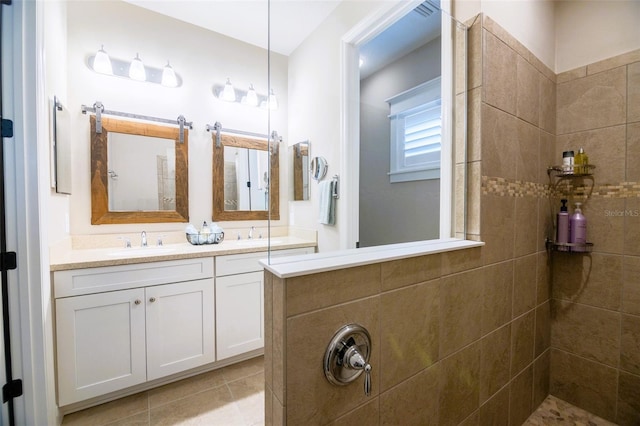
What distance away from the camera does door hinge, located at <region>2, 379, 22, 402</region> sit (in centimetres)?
117

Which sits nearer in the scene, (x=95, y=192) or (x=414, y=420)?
(x=414, y=420)

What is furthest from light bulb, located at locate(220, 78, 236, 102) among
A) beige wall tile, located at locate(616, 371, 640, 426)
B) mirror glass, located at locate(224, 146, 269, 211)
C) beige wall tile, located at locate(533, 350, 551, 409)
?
A: beige wall tile, located at locate(616, 371, 640, 426)

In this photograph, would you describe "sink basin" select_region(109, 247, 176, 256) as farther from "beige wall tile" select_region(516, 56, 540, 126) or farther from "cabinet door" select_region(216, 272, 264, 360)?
"beige wall tile" select_region(516, 56, 540, 126)

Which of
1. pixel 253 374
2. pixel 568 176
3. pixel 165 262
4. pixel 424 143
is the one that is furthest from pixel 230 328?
pixel 568 176

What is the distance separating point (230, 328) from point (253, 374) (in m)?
0.37

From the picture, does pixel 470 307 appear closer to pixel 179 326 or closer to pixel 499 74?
pixel 499 74

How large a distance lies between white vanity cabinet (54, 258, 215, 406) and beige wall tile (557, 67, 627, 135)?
96.2 inches

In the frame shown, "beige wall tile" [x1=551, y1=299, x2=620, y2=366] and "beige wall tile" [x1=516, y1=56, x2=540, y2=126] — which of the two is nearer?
"beige wall tile" [x1=516, y1=56, x2=540, y2=126]

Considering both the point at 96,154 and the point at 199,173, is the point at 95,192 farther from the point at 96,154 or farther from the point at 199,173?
the point at 199,173

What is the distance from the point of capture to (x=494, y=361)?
1.29 metres

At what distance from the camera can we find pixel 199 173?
2.32 metres

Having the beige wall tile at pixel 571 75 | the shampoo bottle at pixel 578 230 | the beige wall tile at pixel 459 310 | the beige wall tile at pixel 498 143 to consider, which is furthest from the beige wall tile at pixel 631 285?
the beige wall tile at pixel 571 75

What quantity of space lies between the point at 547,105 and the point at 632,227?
801 mm

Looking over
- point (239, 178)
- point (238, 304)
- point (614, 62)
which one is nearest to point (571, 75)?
point (614, 62)
